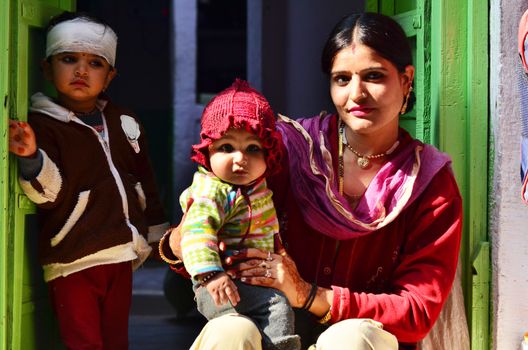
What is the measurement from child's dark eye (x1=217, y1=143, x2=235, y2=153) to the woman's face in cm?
44

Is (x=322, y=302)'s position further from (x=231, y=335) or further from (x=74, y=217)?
(x=74, y=217)

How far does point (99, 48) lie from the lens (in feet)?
9.83

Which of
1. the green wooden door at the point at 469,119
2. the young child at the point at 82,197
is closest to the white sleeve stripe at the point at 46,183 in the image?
the young child at the point at 82,197

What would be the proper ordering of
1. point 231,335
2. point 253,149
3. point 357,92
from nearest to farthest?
point 231,335 < point 253,149 < point 357,92

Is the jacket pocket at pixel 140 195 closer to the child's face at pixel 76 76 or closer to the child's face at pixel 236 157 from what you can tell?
the child's face at pixel 76 76

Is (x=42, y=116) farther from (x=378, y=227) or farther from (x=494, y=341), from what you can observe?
(x=494, y=341)

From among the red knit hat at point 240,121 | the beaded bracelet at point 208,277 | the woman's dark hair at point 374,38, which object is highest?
the woman's dark hair at point 374,38

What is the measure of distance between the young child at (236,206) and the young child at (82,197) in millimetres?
545

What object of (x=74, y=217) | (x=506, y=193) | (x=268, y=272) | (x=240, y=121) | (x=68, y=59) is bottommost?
(x=268, y=272)

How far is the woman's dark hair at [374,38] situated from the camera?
268 cm

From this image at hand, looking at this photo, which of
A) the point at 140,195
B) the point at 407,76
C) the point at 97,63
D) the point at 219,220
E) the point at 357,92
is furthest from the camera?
the point at 140,195

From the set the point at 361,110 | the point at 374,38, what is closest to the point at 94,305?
the point at 361,110

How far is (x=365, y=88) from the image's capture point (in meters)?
2.68

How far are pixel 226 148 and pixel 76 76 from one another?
763mm
